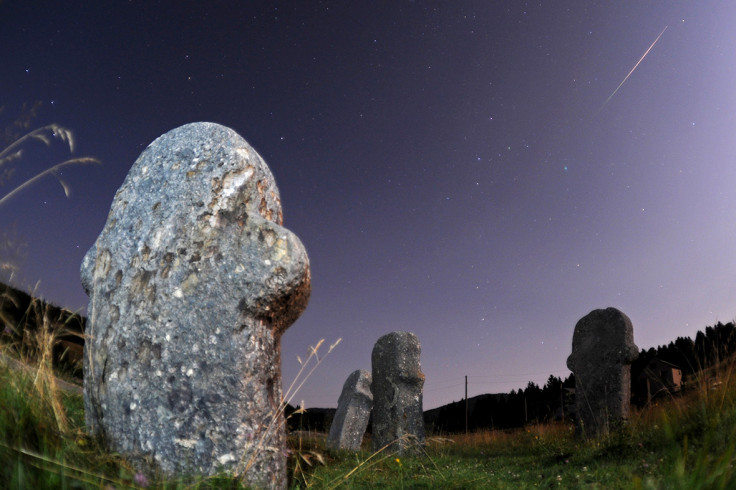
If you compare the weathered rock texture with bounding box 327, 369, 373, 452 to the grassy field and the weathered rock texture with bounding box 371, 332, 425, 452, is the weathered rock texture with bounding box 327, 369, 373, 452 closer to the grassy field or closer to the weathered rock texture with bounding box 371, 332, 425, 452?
the weathered rock texture with bounding box 371, 332, 425, 452

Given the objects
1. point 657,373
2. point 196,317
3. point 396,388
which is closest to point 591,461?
point 396,388

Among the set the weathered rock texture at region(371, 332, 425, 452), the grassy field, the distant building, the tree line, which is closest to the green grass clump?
the grassy field

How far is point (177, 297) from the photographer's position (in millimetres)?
4125

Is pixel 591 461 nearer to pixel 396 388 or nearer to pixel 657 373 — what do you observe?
pixel 396 388

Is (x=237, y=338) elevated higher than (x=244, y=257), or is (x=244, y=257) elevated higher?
(x=244, y=257)

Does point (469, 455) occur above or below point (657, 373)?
below

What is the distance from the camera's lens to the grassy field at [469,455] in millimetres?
2545

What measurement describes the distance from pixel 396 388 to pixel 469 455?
177 cm

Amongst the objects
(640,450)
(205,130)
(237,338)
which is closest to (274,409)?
(237,338)

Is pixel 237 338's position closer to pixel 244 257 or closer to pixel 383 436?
pixel 244 257

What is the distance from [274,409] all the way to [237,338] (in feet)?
2.00

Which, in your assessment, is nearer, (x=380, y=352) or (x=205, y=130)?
(x=205, y=130)

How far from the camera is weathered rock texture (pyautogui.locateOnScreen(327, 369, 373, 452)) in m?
13.6

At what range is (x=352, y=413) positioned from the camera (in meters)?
13.9
